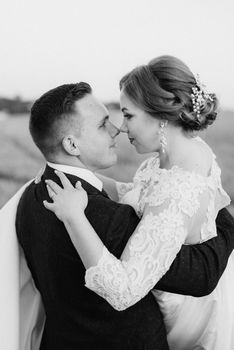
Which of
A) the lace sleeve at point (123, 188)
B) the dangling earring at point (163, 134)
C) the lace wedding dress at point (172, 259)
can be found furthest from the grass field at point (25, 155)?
the dangling earring at point (163, 134)

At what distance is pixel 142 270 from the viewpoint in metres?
1.48

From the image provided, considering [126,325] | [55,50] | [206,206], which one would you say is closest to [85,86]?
[206,206]

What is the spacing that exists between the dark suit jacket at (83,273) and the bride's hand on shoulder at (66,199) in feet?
0.20

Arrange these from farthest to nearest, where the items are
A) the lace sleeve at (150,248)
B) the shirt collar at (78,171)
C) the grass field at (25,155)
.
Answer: the grass field at (25,155), the shirt collar at (78,171), the lace sleeve at (150,248)

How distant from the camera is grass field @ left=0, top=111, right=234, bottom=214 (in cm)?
337

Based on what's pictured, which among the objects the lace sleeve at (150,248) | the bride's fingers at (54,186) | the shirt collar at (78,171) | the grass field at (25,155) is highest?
the bride's fingers at (54,186)

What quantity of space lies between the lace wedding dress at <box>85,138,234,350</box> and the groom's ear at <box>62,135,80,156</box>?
26cm

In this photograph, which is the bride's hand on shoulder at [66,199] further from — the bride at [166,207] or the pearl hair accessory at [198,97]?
the pearl hair accessory at [198,97]

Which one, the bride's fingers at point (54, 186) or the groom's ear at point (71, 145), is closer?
the bride's fingers at point (54, 186)

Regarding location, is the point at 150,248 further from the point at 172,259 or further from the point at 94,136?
the point at 94,136

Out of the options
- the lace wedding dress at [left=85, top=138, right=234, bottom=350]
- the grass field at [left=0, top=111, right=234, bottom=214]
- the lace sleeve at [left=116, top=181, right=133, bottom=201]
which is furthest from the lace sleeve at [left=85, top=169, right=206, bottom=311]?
the grass field at [left=0, top=111, right=234, bottom=214]

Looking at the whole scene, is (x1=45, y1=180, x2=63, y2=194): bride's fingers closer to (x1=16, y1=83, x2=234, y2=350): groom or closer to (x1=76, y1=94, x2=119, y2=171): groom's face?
(x1=16, y1=83, x2=234, y2=350): groom

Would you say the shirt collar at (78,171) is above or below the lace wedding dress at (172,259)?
above

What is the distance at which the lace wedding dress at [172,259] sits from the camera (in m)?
1.48
